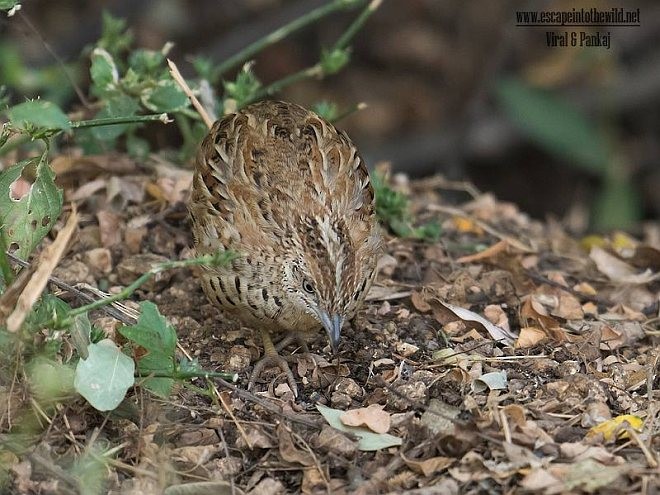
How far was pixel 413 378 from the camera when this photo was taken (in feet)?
16.7

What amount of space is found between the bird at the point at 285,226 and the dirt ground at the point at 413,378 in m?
0.33

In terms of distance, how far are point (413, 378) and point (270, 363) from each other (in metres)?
0.70

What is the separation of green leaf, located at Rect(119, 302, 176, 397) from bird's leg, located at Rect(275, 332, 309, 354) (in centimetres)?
97

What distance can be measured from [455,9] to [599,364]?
7.10 metres

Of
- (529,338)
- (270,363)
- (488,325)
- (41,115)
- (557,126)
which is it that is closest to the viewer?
(41,115)

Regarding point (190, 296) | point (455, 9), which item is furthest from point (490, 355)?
point (455, 9)

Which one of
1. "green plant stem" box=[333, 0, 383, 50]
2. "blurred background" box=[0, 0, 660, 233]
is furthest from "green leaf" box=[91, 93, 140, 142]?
"blurred background" box=[0, 0, 660, 233]

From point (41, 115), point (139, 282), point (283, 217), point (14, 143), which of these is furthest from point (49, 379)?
point (14, 143)

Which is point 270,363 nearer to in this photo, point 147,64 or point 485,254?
point 485,254

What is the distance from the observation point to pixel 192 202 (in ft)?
18.3

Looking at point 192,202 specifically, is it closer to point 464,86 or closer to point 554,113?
point 554,113

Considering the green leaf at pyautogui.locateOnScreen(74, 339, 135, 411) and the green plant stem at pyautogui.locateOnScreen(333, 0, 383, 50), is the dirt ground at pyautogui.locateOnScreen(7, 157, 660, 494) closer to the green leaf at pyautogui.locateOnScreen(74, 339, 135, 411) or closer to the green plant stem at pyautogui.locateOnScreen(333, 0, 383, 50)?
the green leaf at pyautogui.locateOnScreen(74, 339, 135, 411)

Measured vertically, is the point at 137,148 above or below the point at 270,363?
above

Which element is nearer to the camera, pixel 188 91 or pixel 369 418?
pixel 369 418
